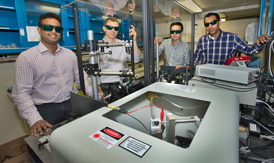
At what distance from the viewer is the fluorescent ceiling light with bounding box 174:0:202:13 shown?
1.44 metres

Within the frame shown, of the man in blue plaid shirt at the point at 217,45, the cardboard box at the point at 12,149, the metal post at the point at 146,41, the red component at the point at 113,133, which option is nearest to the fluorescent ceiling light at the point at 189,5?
the man in blue plaid shirt at the point at 217,45

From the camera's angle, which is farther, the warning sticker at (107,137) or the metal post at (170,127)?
the metal post at (170,127)

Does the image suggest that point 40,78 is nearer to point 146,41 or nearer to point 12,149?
point 146,41

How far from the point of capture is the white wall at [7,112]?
1.88 metres

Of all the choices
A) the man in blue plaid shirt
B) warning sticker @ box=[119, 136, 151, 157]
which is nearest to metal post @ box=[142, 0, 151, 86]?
warning sticker @ box=[119, 136, 151, 157]

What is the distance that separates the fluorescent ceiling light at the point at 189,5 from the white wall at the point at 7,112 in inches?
84.3

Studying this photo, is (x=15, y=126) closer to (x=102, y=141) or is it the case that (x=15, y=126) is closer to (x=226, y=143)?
(x=102, y=141)

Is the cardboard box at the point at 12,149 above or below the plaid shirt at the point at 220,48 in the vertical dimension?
below

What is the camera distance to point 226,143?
0.39 meters

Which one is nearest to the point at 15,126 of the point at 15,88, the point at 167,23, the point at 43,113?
the point at 43,113

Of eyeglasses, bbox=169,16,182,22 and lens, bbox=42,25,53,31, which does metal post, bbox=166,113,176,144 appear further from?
eyeglasses, bbox=169,16,182,22

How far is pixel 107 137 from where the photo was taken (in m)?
0.43

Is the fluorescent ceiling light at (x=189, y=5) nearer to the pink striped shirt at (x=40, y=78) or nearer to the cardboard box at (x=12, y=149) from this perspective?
the pink striped shirt at (x=40, y=78)

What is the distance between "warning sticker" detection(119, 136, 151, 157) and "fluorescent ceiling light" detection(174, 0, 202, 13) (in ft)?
4.42
